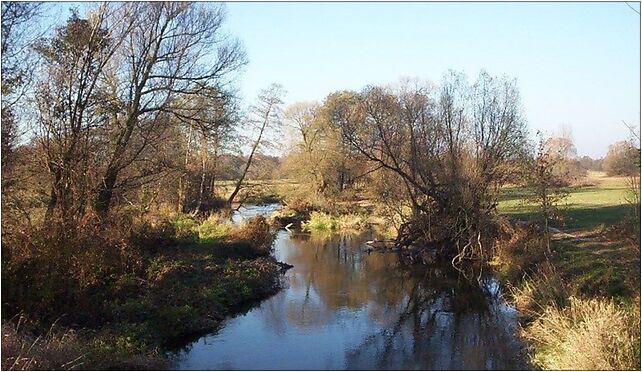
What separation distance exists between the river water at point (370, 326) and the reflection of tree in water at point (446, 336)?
0.06ft

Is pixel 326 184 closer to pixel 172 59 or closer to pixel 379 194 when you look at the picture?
pixel 379 194

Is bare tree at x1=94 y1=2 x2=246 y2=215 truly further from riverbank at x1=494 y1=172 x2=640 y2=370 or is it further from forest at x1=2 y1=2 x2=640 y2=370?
riverbank at x1=494 y1=172 x2=640 y2=370

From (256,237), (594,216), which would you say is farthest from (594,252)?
A: (256,237)

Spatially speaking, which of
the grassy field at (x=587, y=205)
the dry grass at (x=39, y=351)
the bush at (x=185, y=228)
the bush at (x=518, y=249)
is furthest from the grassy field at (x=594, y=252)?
the bush at (x=185, y=228)

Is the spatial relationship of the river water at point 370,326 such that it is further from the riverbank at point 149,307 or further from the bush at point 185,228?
the bush at point 185,228

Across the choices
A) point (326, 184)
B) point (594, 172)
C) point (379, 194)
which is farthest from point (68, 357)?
point (594, 172)

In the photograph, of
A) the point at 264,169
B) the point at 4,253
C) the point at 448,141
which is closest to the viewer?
the point at 4,253

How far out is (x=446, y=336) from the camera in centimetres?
1212


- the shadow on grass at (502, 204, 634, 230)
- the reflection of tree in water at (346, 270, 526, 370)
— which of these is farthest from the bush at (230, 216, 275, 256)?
the shadow on grass at (502, 204, 634, 230)

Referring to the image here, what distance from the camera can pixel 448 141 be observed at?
860 inches

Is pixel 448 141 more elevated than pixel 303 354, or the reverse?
pixel 448 141

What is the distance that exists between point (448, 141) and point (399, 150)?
192 cm

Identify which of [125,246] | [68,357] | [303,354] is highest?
[125,246]

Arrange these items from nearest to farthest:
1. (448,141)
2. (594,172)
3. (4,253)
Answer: (4,253) < (448,141) < (594,172)
